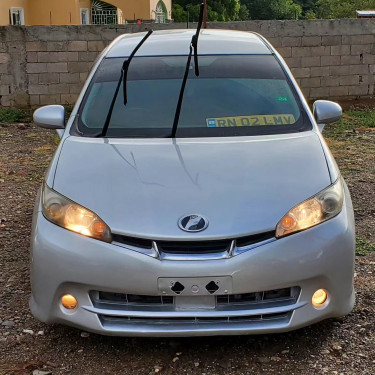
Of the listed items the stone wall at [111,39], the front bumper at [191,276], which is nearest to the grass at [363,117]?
the stone wall at [111,39]

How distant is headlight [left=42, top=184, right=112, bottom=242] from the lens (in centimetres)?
271

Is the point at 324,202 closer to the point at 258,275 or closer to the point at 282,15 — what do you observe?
the point at 258,275

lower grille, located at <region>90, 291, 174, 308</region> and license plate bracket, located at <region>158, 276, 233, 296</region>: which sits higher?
license plate bracket, located at <region>158, 276, 233, 296</region>

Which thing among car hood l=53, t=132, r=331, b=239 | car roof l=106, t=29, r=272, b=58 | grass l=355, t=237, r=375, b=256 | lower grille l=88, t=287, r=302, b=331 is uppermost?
car roof l=106, t=29, r=272, b=58

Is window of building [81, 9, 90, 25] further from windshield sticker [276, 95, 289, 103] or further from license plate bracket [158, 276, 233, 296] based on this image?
license plate bracket [158, 276, 233, 296]

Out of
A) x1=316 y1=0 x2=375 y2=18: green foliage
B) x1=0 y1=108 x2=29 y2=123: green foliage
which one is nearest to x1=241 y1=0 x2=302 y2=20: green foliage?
x1=316 y1=0 x2=375 y2=18: green foliage

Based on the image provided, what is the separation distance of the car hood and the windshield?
0.17m

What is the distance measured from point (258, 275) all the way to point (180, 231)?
41cm

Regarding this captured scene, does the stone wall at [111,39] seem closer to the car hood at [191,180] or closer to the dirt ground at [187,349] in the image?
the dirt ground at [187,349]

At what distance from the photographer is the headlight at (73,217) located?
271cm

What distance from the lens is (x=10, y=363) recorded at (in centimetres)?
289

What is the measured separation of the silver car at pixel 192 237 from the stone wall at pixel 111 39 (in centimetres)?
666

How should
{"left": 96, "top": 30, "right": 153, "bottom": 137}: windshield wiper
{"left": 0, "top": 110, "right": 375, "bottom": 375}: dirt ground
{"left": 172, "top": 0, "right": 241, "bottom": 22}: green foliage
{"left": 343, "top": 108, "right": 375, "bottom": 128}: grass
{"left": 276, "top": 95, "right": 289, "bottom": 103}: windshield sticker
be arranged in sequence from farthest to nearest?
{"left": 172, "top": 0, "right": 241, "bottom": 22}: green foliage → {"left": 343, "top": 108, "right": 375, "bottom": 128}: grass → {"left": 276, "top": 95, "right": 289, "bottom": 103}: windshield sticker → {"left": 96, "top": 30, "right": 153, "bottom": 137}: windshield wiper → {"left": 0, "top": 110, "right": 375, "bottom": 375}: dirt ground

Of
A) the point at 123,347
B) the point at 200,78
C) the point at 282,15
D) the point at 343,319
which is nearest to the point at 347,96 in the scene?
the point at 200,78
